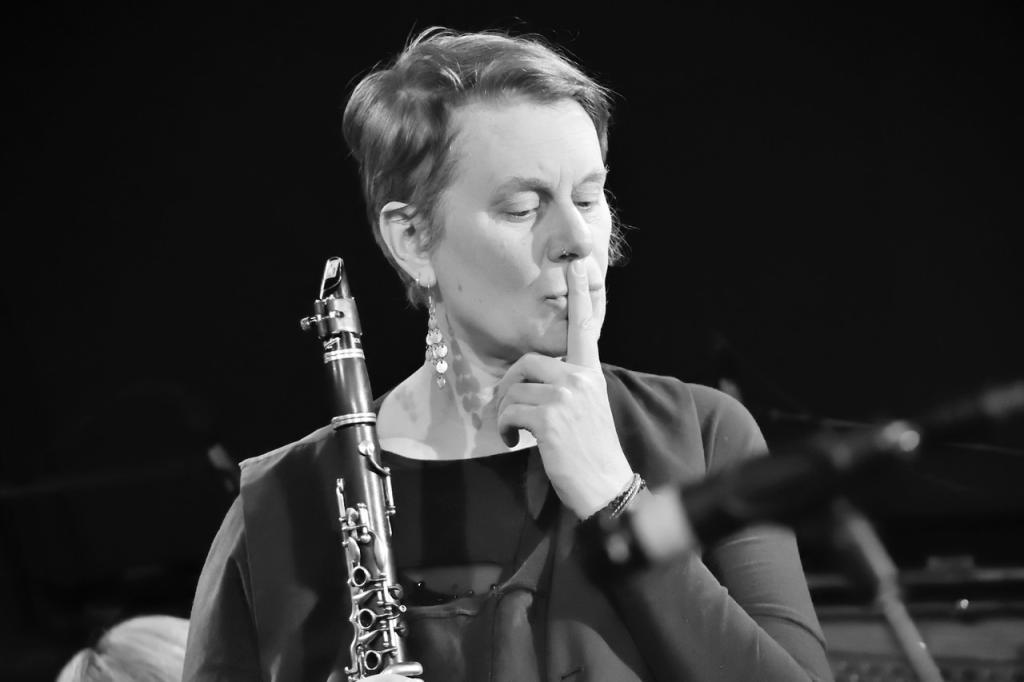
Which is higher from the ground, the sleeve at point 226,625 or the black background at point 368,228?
the black background at point 368,228

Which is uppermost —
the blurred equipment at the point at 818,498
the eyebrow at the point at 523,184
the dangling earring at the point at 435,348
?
the eyebrow at the point at 523,184

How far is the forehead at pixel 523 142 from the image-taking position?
1.37 meters

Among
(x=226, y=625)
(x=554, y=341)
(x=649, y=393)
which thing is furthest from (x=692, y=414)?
(x=226, y=625)

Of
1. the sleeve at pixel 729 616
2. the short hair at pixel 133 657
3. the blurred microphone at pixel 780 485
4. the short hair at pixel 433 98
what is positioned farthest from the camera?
the short hair at pixel 133 657

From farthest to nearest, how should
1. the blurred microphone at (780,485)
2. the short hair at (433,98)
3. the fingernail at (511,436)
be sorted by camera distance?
the short hair at (433,98), the fingernail at (511,436), the blurred microphone at (780,485)

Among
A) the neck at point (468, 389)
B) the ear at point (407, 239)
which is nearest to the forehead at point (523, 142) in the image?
the ear at point (407, 239)

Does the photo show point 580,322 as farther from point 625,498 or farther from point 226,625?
point 226,625

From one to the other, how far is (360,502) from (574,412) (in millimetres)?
295

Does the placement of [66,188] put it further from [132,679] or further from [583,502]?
[583,502]

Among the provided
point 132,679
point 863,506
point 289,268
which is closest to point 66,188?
point 289,268

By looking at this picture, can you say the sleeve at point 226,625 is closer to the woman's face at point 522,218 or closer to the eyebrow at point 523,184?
the woman's face at point 522,218

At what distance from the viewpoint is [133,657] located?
2002 mm

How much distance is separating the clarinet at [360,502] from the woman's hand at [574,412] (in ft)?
0.59

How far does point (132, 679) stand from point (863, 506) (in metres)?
1.67
